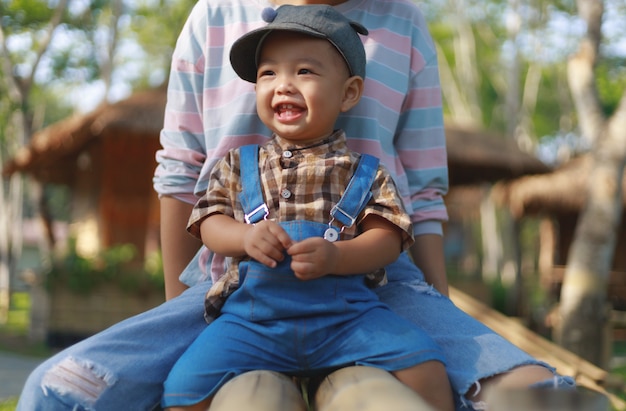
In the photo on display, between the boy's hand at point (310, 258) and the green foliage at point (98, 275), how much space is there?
10262 millimetres

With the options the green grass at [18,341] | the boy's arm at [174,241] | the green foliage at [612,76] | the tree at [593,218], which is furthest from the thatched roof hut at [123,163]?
the boy's arm at [174,241]

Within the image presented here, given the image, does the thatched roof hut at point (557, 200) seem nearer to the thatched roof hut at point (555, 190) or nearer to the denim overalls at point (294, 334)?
the thatched roof hut at point (555, 190)

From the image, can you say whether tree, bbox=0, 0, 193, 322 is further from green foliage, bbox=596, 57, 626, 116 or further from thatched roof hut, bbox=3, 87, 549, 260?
green foliage, bbox=596, 57, 626, 116

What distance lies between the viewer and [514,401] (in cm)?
110

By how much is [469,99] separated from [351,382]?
2759 cm

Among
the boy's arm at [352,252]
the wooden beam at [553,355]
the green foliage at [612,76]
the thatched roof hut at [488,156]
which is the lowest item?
the wooden beam at [553,355]

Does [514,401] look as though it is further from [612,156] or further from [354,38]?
[612,156]

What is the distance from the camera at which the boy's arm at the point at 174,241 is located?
2385mm

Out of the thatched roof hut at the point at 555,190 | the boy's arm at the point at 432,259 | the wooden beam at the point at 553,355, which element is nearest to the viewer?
the boy's arm at the point at 432,259

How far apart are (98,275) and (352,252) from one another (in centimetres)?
1050

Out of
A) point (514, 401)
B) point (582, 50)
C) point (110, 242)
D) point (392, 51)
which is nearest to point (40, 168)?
point (110, 242)

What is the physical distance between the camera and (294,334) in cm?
175

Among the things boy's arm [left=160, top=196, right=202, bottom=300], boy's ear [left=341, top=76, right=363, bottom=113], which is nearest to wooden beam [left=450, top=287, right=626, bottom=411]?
boy's arm [left=160, top=196, right=202, bottom=300]

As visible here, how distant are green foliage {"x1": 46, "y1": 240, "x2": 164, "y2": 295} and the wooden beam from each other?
4989 mm
